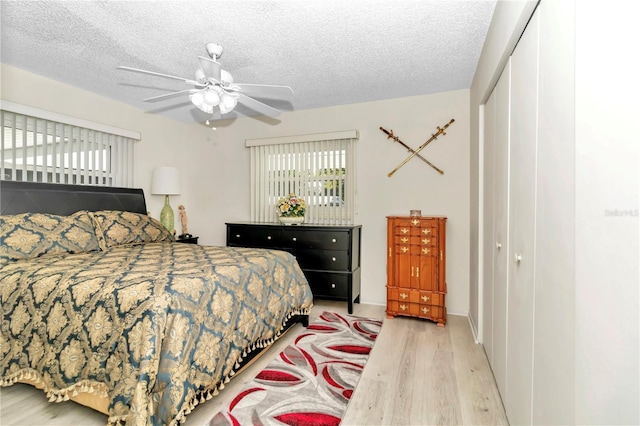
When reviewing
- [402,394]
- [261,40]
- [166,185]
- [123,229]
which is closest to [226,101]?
[261,40]

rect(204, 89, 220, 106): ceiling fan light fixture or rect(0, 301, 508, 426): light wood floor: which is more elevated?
rect(204, 89, 220, 106): ceiling fan light fixture

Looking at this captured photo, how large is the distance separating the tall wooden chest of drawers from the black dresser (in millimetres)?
446

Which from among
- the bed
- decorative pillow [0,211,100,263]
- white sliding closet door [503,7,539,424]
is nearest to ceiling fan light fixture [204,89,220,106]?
the bed

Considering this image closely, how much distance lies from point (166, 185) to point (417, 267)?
324cm

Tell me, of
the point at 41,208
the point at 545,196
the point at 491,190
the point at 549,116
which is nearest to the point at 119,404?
the point at 545,196

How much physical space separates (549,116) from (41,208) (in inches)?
153

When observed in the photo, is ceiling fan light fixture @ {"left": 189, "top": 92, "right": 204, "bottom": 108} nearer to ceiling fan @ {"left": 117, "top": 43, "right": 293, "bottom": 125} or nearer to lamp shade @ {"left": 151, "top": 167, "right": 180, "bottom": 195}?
ceiling fan @ {"left": 117, "top": 43, "right": 293, "bottom": 125}

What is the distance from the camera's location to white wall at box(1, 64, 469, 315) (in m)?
3.41

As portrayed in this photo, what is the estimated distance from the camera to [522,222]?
1.48 metres

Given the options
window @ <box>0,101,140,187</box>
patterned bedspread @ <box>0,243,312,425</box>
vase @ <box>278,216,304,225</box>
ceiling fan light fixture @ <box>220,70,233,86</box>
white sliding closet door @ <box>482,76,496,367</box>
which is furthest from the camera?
vase @ <box>278,216,304,225</box>

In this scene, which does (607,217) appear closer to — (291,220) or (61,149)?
A: (291,220)

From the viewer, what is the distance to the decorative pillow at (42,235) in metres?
2.30

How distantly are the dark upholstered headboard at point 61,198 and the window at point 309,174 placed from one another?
1.55m

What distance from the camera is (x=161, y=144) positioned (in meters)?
4.29
